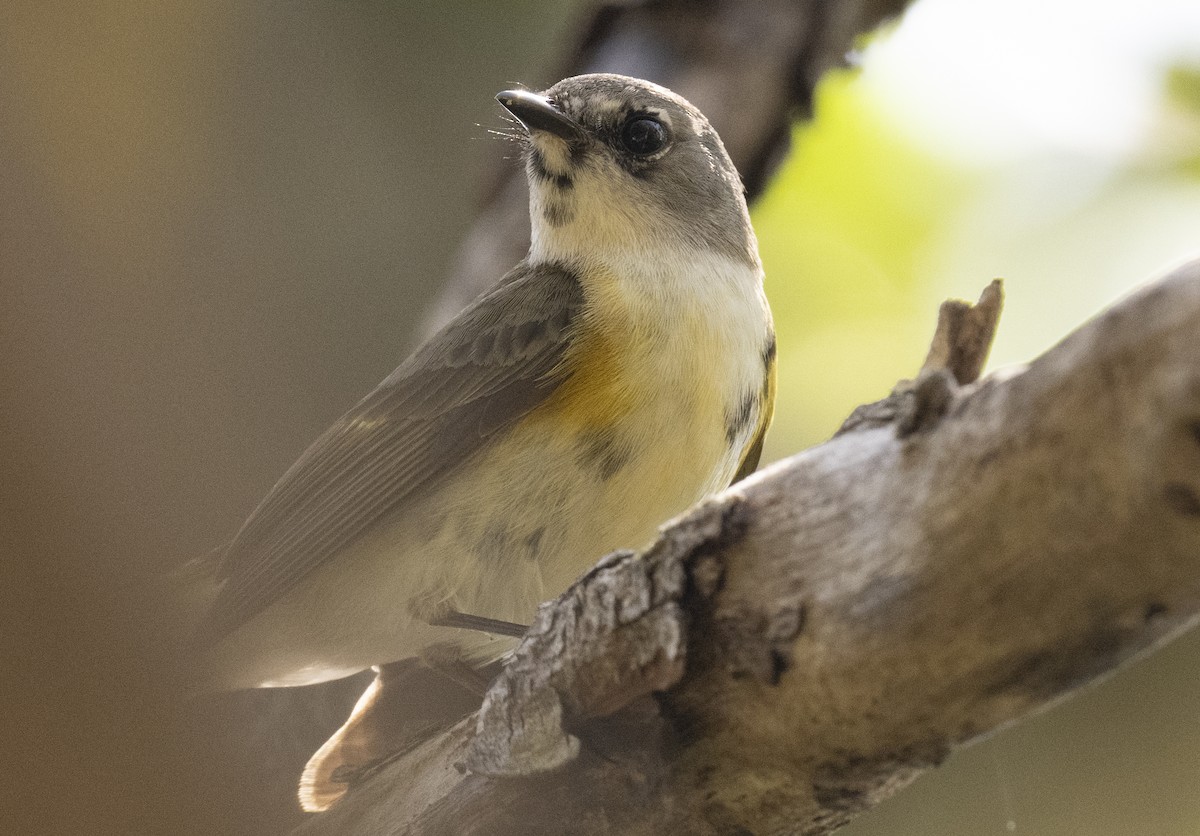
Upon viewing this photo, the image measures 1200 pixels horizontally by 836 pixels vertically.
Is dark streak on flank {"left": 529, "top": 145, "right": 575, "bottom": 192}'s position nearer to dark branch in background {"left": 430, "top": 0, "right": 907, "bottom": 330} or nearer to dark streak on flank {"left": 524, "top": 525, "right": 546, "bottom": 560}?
dark branch in background {"left": 430, "top": 0, "right": 907, "bottom": 330}

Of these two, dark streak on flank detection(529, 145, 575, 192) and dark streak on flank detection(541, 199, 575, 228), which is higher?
dark streak on flank detection(529, 145, 575, 192)

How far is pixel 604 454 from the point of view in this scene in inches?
134

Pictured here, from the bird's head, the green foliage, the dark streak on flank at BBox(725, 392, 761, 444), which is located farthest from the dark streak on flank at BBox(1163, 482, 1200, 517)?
the green foliage

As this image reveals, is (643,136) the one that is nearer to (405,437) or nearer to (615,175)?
(615,175)

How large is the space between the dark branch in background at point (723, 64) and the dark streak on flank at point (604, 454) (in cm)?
167

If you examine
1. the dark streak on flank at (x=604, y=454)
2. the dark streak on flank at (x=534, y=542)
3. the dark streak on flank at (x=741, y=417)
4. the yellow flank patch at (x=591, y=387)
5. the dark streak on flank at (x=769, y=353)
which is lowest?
the dark streak on flank at (x=534, y=542)

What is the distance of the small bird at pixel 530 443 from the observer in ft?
11.3

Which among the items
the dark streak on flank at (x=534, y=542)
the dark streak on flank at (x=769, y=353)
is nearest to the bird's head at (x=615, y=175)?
the dark streak on flank at (x=769, y=353)

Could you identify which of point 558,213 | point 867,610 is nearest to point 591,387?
point 558,213

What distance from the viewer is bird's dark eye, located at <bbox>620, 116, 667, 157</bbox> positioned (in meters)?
4.27

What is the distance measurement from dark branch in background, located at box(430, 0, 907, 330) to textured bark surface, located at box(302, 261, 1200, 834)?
9.23ft

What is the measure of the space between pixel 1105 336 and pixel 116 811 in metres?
1.36

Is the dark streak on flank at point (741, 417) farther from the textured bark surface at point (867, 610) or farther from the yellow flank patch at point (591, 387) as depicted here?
the textured bark surface at point (867, 610)

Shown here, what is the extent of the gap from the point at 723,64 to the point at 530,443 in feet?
7.50
